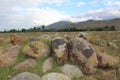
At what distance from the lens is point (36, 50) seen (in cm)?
1253

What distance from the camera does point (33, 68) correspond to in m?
12.0

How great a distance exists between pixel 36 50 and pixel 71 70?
6.26 feet

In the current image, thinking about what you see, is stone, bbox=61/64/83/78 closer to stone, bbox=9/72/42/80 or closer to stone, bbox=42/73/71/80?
stone, bbox=42/73/71/80

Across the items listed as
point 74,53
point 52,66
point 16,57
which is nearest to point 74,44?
point 74,53

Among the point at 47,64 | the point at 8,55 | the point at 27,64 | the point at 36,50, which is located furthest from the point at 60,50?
the point at 8,55

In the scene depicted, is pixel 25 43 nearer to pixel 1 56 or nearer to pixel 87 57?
pixel 1 56

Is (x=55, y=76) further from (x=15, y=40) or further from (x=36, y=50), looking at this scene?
(x=15, y=40)

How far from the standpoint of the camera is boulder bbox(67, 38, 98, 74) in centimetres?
1213

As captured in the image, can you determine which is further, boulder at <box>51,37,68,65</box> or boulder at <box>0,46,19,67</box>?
boulder at <box>0,46,19,67</box>

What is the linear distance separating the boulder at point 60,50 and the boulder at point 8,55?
1896 mm

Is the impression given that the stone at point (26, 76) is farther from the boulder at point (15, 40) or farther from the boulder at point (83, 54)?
the boulder at point (15, 40)

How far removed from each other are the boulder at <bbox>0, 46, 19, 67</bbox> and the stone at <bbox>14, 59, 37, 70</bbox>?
1.55ft

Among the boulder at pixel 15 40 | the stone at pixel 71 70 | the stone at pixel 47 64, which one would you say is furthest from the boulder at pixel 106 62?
the boulder at pixel 15 40

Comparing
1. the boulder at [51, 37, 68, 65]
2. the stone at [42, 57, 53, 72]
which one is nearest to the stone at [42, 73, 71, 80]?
the stone at [42, 57, 53, 72]
